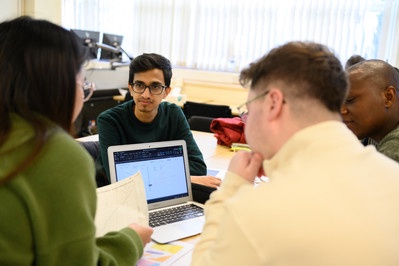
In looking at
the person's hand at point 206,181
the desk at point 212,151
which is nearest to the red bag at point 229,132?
the desk at point 212,151

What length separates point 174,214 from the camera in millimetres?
1467

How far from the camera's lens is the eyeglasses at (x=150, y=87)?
6.61ft

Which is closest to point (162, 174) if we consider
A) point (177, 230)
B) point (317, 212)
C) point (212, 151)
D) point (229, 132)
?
point (177, 230)

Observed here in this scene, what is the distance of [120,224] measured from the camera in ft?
3.84

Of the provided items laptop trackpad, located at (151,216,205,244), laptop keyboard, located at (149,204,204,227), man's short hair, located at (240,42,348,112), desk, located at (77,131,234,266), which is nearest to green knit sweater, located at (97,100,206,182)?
desk, located at (77,131,234,266)

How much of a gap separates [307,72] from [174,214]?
843 millimetres

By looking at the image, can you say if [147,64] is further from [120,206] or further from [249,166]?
[249,166]

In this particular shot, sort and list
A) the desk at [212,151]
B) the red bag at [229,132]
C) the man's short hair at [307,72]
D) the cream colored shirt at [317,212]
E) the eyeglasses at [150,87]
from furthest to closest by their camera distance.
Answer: the red bag at [229,132] → the desk at [212,151] → the eyeglasses at [150,87] → the man's short hair at [307,72] → the cream colored shirt at [317,212]

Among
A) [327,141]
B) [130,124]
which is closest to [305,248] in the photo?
[327,141]

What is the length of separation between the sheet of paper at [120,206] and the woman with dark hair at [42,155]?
0.26 m

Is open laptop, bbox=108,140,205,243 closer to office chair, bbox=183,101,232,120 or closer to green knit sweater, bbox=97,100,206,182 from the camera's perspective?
green knit sweater, bbox=97,100,206,182

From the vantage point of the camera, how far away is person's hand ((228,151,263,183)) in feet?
3.11

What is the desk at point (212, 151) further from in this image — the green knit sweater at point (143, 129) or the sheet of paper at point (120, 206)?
the sheet of paper at point (120, 206)

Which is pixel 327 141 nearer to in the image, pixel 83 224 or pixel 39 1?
pixel 83 224
